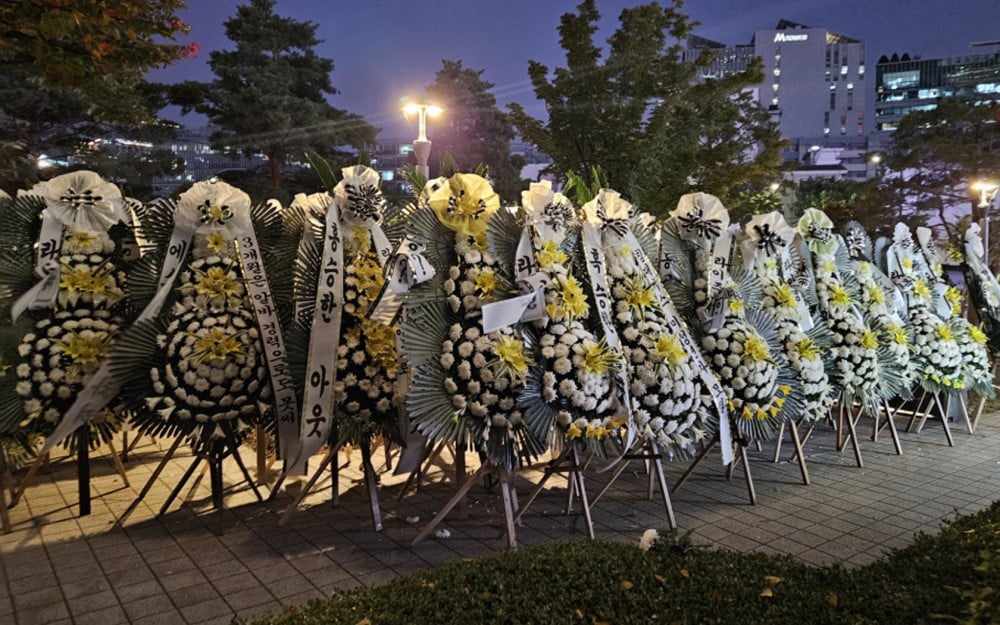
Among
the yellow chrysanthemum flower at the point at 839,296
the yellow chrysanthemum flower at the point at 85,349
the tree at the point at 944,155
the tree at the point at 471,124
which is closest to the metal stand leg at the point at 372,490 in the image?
the yellow chrysanthemum flower at the point at 85,349

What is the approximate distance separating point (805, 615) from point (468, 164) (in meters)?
33.8

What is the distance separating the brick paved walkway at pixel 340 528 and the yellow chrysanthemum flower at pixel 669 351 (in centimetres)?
114

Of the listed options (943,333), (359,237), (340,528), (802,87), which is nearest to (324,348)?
(359,237)

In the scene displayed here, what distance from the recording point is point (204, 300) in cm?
499

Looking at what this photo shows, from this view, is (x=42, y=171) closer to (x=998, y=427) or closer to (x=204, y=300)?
(x=204, y=300)

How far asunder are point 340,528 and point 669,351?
7.98 ft

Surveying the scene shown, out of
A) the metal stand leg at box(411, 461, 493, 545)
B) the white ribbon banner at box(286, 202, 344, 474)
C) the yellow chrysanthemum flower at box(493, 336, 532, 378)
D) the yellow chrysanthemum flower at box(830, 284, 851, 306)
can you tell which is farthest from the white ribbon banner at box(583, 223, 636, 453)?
the yellow chrysanthemum flower at box(830, 284, 851, 306)

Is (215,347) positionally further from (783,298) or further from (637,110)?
(637,110)

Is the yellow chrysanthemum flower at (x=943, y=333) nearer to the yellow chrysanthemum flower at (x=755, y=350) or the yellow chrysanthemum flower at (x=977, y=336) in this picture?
the yellow chrysanthemum flower at (x=977, y=336)

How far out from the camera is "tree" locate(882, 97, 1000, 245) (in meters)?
14.9

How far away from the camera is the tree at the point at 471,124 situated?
34.8m

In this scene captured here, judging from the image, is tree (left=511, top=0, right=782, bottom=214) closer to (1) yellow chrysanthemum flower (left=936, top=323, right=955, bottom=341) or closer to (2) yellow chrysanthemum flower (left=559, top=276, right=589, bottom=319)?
(1) yellow chrysanthemum flower (left=936, top=323, right=955, bottom=341)

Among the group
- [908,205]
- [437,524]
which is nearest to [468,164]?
[908,205]

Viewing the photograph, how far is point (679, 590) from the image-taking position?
3.00 metres
